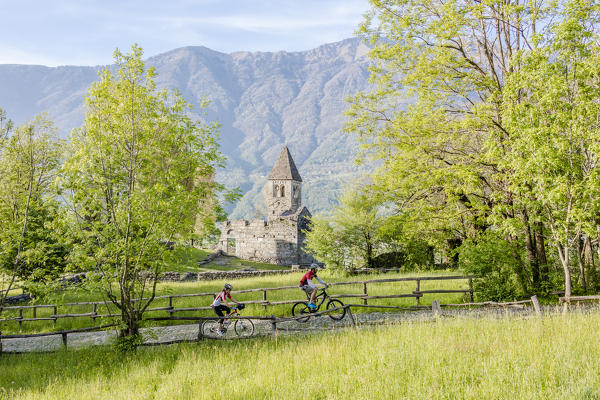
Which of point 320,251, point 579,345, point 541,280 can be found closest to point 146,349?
point 579,345

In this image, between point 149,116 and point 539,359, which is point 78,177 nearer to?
point 149,116

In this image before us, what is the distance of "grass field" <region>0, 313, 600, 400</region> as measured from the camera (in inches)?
229

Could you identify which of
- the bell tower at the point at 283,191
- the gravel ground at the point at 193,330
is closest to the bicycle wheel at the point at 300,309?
the gravel ground at the point at 193,330

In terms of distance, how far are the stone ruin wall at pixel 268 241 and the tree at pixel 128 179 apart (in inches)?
1410

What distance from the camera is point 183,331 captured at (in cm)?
1383

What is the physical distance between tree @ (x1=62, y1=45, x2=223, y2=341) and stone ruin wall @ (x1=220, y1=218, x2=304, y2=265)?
3581cm

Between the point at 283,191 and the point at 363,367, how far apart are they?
5328 centimetres

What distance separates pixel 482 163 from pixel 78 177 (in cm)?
1301

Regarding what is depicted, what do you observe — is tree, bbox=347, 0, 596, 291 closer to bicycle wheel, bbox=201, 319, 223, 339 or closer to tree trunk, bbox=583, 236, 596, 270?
tree trunk, bbox=583, 236, 596, 270

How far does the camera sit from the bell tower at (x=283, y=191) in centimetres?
5922

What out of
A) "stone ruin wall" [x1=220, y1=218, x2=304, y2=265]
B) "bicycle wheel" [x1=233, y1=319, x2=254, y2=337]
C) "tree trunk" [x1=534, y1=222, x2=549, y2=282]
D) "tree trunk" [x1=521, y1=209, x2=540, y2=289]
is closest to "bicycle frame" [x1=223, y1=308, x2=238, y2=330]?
"bicycle wheel" [x1=233, y1=319, x2=254, y2=337]

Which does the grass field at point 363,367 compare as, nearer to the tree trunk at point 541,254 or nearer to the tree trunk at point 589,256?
the tree trunk at point 541,254

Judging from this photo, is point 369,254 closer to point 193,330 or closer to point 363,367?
point 193,330

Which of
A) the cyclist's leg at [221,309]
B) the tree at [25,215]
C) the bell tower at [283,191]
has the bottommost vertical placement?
the cyclist's leg at [221,309]
